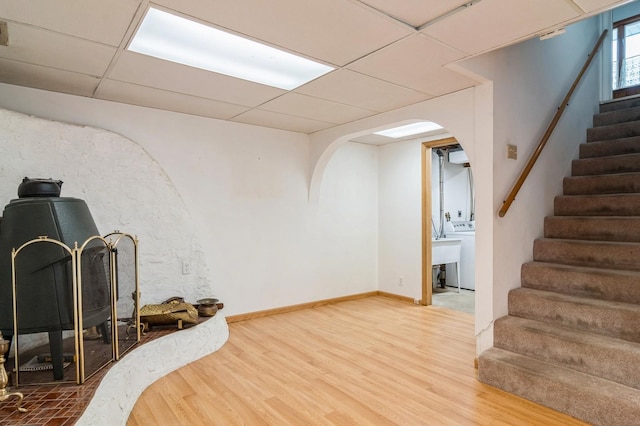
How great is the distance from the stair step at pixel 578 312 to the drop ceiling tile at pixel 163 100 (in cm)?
305

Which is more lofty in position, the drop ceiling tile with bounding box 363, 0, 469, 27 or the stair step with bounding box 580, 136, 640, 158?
the drop ceiling tile with bounding box 363, 0, 469, 27

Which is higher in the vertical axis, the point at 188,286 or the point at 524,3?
the point at 524,3

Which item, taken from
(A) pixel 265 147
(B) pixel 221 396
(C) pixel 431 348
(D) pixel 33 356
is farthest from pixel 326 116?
(D) pixel 33 356

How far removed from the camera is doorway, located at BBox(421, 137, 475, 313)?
484 centimetres

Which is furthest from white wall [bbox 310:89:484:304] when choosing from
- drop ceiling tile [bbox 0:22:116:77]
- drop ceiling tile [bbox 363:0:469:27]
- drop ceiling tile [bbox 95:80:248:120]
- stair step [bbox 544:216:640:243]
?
drop ceiling tile [bbox 0:22:116:77]

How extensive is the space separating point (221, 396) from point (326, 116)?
2.80 metres

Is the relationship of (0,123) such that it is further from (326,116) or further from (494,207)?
(494,207)

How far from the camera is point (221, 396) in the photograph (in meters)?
2.41

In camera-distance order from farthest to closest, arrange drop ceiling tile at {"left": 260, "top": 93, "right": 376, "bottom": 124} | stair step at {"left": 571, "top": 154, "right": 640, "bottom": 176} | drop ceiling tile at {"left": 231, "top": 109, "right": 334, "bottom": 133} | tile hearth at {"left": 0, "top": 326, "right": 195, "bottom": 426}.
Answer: drop ceiling tile at {"left": 231, "top": 109, "right": 334, "bottom": 133}, stair step at {"left": 571, "top": 154, "right": 640, "bottom": 176}, drop ceiling tile at {"left": 260, "top": 93, "right": 376, "bottom": 124}, tile hearth at {"left": 0, "top": 326, "right": 195, "bottom": 426}

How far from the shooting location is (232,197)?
4055 millimetres

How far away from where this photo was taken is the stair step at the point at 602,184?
329 cm

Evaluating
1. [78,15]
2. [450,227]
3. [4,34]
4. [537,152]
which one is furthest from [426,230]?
[4,34]

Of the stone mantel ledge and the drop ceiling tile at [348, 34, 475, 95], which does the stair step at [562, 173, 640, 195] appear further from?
the stone mantel ledge

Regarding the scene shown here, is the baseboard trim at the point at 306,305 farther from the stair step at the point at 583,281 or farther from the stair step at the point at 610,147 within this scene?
the stair step at the point at 610,147
